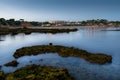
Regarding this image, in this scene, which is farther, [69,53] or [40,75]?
[69,53]

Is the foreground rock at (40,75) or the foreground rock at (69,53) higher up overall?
the foreground rock at (40,75)

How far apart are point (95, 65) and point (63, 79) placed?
50.3 ft

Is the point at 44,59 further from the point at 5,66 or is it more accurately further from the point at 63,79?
the point at 63,79

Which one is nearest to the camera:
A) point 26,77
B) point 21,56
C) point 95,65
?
point 26,77

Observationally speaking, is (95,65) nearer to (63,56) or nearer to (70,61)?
(70,61)

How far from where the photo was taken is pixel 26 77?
1287 inches

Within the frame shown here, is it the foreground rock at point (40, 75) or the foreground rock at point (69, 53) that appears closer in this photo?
the foreground rock at point (40, 75)

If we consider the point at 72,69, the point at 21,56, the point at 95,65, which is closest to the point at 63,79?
the point at 72,69

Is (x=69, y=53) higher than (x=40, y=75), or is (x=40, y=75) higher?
(x=40, y=75)

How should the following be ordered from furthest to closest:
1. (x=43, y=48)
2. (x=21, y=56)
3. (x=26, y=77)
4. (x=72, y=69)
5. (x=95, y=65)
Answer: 1. (x=43, y=48)
2. (x=21, y=56)
3. (x=95, y=65)
4. (x=72, y=69)
5. (x=26, y=77)

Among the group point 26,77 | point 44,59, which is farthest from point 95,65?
point 26,77

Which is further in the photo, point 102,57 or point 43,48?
point 43,48

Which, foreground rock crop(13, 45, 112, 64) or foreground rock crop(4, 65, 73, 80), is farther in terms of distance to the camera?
foreground rock crop(13, 45, 112, 64)

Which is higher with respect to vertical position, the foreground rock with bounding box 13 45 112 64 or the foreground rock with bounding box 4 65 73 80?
the foreground rock with bounding box 4 65 73 80
